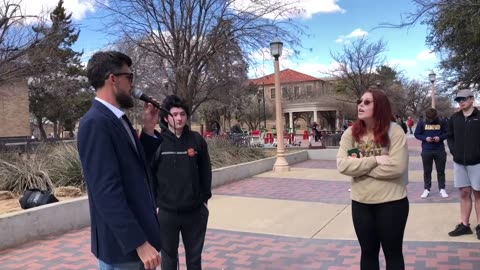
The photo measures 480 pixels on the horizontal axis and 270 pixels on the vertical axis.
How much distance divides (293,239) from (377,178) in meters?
2.75

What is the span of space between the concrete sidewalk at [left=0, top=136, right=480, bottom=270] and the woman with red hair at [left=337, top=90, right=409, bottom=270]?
1290 millimetres

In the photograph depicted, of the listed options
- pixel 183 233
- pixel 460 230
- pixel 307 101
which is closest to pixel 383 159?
pixel 183 233

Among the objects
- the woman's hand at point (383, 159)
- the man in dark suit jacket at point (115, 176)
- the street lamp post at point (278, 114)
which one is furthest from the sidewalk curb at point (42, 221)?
the street lamp post at point (278, 114)

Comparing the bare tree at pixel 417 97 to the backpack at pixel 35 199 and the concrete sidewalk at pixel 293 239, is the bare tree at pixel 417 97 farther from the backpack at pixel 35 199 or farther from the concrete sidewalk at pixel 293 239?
the backpack at pixel 35 199

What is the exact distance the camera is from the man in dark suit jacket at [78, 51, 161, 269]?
2.22 meters

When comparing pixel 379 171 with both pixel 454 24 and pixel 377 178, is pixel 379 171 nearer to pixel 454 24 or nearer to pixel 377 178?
pixel 377 178

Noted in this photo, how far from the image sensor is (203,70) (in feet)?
51.0

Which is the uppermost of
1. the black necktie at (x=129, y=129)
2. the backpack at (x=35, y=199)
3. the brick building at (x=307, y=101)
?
the brick building at (x=307, y=101)

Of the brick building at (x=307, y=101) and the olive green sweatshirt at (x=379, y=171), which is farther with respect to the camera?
the brick building at (x=307, y=101)

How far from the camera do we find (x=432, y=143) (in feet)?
27.9

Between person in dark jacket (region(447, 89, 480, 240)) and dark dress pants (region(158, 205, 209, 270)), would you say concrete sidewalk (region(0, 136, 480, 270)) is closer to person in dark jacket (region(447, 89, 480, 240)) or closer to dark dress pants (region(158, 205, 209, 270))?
person in dark jacket (region(447, 89, 480, 240))

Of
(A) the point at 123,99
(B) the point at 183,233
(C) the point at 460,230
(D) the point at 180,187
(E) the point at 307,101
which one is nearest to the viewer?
(A) the point at 123,99

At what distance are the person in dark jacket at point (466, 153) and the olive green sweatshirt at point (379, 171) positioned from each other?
7.72 feet

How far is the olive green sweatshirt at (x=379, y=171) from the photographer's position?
348 cm
